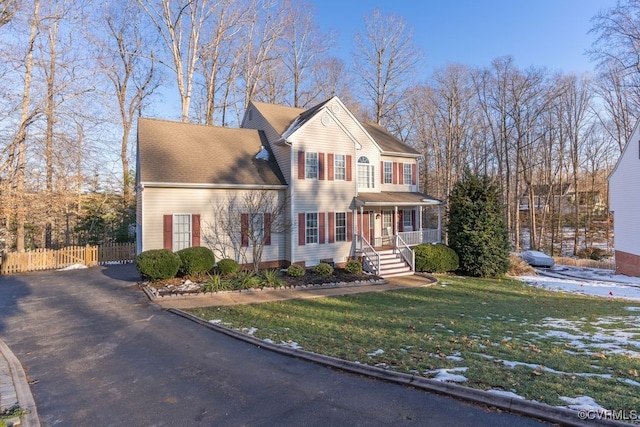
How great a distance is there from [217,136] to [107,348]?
1307cm

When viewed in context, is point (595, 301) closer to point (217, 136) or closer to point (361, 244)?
point (361, 244)

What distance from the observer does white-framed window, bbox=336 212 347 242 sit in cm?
1752

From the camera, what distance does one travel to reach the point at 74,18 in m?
12.2

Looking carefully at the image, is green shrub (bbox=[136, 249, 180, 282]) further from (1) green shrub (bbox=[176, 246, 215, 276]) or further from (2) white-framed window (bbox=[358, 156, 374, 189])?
(2) white-framed window (bbox=[358, 156, 374, 189])

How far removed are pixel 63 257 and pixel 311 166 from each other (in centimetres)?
1346

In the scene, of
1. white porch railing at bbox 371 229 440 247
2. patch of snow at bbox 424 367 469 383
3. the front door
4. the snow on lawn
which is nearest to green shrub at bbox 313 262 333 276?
the front door

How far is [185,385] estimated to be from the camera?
4926 millimetres

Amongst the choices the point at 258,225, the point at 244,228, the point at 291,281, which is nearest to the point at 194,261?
the point at 244,228

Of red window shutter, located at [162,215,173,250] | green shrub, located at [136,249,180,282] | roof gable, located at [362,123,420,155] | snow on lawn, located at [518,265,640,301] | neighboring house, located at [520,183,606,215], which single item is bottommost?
snow on lawn, located at [518,265,640,301]

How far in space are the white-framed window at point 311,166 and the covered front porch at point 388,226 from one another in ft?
8.15

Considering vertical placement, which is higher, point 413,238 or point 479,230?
point 479,230

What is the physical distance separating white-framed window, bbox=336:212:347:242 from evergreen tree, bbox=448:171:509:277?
225 inches

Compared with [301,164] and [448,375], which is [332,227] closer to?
[301,164]

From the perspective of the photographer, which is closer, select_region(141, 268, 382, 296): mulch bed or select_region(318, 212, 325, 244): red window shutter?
select_region(141, 268, 382, 296): mulch bed
